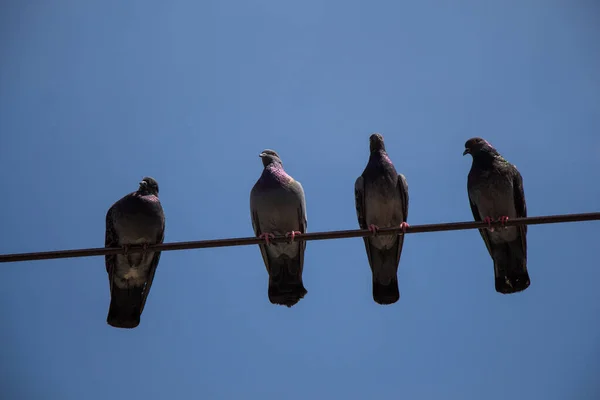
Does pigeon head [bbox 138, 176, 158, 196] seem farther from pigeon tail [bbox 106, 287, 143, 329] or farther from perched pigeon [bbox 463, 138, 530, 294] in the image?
perched pigeon [bbox 463, 138, 530, 294]

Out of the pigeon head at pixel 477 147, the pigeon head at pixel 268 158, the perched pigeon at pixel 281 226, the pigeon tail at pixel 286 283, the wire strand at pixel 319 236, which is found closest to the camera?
the wire strand at pixel 319 236

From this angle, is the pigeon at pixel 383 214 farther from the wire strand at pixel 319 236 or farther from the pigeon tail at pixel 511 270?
the wire strand at pixel 319 236

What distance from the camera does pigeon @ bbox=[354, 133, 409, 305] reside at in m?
9.56

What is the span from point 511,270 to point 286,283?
9.98 feet

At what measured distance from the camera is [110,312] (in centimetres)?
932

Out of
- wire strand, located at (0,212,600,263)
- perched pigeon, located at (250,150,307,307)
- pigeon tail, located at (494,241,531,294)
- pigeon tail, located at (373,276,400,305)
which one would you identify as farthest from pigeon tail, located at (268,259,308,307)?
wire strand, located at (0,212,600,263)

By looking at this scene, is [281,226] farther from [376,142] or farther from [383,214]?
[376,142]

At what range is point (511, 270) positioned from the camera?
370 inches

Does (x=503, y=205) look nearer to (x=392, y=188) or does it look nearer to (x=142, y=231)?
(x=392, y=188)

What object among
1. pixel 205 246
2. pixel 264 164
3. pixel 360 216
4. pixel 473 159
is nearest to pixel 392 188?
pixel 360 216

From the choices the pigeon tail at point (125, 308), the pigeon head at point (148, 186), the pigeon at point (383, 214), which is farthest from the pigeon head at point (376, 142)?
the pigeon tail at point (125, 308)

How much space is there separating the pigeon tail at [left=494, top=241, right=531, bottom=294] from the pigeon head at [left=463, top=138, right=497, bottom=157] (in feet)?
4.63

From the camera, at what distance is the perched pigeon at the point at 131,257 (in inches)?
365

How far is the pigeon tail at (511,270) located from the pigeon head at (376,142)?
224cm
